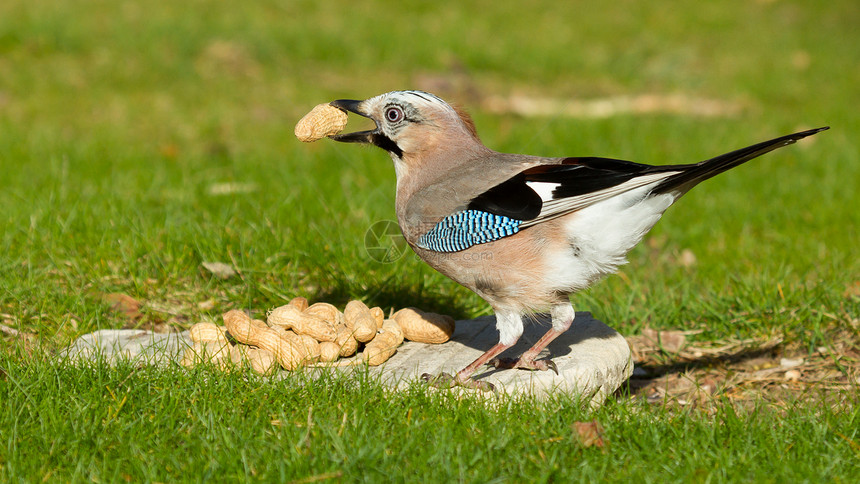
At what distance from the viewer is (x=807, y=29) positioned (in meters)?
14.0

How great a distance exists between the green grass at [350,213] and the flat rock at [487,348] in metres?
0.16

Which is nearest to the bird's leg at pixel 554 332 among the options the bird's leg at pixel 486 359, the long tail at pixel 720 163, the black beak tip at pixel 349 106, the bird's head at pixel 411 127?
the bird's leg at pixel 486 359

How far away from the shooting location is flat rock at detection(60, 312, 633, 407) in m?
3.76

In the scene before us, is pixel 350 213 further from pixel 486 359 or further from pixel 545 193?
pixel 545 193

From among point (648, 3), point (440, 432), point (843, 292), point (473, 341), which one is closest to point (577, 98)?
point (648, 3)

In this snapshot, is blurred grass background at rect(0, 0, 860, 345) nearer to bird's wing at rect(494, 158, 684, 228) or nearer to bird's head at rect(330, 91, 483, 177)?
bird's head at rect(330, 91, 483, 177)

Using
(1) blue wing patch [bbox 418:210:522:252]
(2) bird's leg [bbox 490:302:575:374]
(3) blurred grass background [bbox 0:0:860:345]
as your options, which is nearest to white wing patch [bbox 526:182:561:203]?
(1) blue wing patch [bbox 418:210:522:252]

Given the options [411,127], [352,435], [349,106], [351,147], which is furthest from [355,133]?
[351,147]

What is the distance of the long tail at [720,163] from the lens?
339 cm

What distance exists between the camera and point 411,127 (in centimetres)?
419

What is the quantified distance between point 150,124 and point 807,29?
10545mm

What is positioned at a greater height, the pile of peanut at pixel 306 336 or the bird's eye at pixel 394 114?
the bird's eye at pixel 394 114

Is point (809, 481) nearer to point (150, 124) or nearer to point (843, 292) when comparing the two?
point (843, 292)

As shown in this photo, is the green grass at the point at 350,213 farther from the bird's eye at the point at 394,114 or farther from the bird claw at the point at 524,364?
the bird's eye at the point at 394,114
